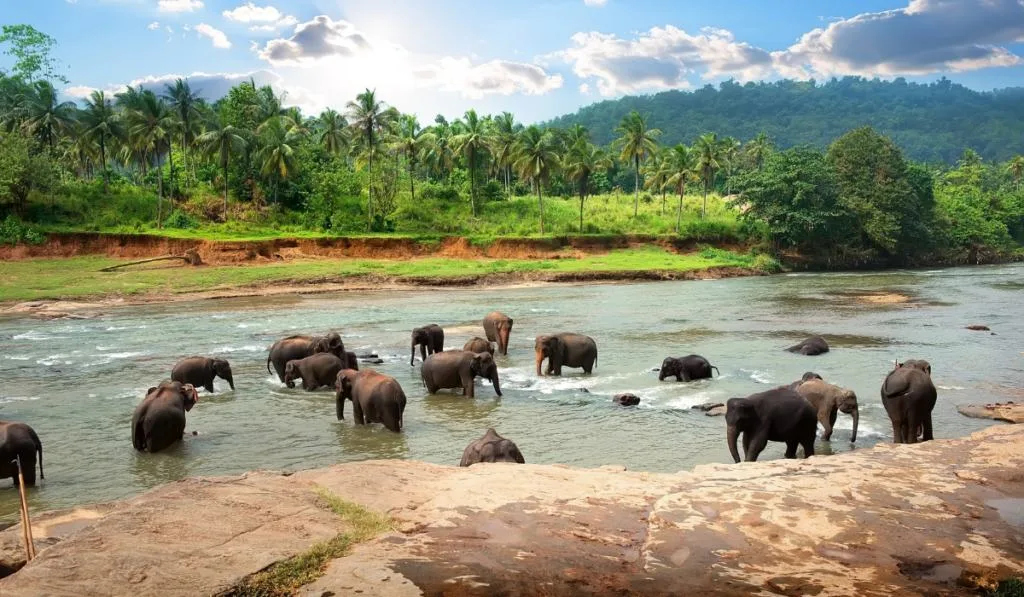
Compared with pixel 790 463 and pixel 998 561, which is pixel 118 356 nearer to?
pixel 790 463

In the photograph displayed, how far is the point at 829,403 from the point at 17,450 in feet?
37.2

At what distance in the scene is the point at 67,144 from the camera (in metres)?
72.3

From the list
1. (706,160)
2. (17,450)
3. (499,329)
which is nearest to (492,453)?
(17,450)

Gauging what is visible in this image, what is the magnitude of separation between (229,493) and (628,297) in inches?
1286

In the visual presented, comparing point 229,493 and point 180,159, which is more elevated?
point 180,159

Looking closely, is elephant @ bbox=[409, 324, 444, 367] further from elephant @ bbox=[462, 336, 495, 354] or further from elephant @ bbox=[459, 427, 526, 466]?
elephant @ bbox=[459, 427, 526, 466]

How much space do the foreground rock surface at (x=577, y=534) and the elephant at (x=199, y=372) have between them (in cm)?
882

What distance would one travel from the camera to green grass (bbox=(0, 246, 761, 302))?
3797 centimetres

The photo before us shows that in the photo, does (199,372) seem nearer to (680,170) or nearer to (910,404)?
(910,404)

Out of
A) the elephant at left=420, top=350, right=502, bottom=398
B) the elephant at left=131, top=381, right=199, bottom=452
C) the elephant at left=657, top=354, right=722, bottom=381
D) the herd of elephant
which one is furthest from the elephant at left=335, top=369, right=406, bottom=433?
the elephant at left=657, top=354, right=722, bottom=381

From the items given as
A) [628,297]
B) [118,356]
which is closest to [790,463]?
[118,356]

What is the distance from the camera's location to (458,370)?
593 inches

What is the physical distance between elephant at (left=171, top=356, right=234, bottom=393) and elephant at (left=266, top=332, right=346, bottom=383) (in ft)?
4.36

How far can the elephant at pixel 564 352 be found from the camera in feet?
56.0
